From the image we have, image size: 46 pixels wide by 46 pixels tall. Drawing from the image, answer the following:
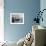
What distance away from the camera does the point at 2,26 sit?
5.19 meters

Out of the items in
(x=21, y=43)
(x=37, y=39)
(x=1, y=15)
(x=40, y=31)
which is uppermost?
(x=1, y=15)

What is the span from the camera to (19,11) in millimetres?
5168

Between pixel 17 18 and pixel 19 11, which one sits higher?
pixel 19 11

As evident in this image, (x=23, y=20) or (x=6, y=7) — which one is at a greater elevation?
(x=6, y=7)

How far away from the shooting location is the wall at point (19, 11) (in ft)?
16.9

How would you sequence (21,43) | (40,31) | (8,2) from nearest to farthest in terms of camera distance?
(40,31)
(21,43)
(8,2)

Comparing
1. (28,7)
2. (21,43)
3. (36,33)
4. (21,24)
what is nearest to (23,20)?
(21,24)

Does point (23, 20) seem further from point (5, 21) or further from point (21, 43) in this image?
point (21, 43)

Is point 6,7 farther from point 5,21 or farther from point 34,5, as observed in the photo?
point 34,5

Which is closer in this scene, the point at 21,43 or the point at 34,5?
the point at 21,43

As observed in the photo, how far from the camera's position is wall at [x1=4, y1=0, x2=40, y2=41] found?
5145 millimetres

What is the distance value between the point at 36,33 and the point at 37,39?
12cm

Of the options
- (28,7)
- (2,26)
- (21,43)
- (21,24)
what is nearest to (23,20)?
(21,24)

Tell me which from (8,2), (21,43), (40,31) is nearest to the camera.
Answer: (40,31)
